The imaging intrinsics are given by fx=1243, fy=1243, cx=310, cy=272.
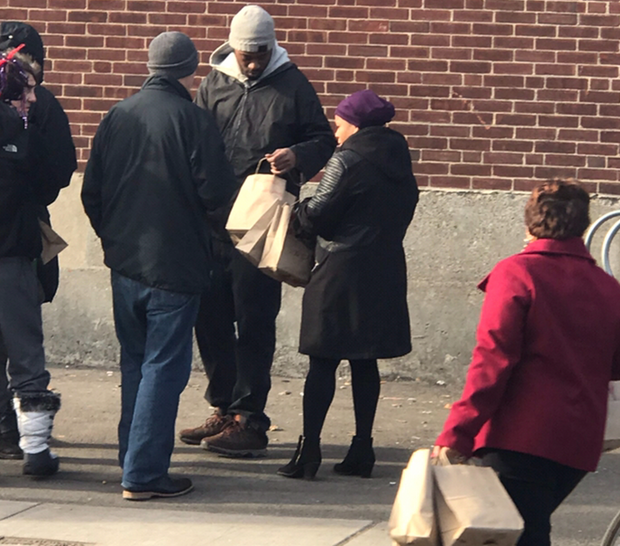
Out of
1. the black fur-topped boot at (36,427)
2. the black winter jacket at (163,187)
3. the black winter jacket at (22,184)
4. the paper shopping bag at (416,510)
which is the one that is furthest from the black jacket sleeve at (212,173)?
the paper shopping bag at (416,510)

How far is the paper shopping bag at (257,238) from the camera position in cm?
567

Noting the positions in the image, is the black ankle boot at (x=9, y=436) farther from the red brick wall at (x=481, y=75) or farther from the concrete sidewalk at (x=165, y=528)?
the red brick wall at (x=481, y=75)

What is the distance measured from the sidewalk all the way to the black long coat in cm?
67

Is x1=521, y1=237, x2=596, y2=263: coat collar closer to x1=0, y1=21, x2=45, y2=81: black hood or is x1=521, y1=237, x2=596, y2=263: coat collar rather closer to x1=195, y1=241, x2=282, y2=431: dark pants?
x1=195, y1=241, x2=282, y2=431: dark pants

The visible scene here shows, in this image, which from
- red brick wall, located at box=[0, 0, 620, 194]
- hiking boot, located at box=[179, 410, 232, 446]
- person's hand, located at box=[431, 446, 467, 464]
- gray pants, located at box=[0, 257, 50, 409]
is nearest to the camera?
person's hand, located at box=[431, 446, 467, 464]

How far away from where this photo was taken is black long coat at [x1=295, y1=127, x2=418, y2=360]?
570 cm

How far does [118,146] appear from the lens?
17.8ft

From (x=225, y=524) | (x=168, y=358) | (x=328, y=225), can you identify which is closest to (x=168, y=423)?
(x=168, y=358)

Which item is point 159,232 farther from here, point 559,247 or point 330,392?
point 559,247

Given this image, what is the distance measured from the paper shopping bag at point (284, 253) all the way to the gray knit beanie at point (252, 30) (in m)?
0.86

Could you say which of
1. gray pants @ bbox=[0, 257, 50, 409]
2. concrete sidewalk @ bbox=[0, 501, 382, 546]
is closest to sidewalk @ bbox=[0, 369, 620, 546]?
concrete sidewalk @ bbox=[0, 501, 382, 546]

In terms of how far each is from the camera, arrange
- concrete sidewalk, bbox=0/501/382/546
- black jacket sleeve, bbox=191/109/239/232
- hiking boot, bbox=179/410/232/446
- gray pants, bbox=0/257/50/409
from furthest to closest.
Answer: hiking boot, bbox=179/410/232/446 < gray pants, bbox=0/257/50/409 < black jacket sleeve, bbox=191/109/239/232 < concrete sidewalk, bbox=0/501/382/546

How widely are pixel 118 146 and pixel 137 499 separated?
5.07ft

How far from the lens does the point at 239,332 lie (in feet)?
20.9
